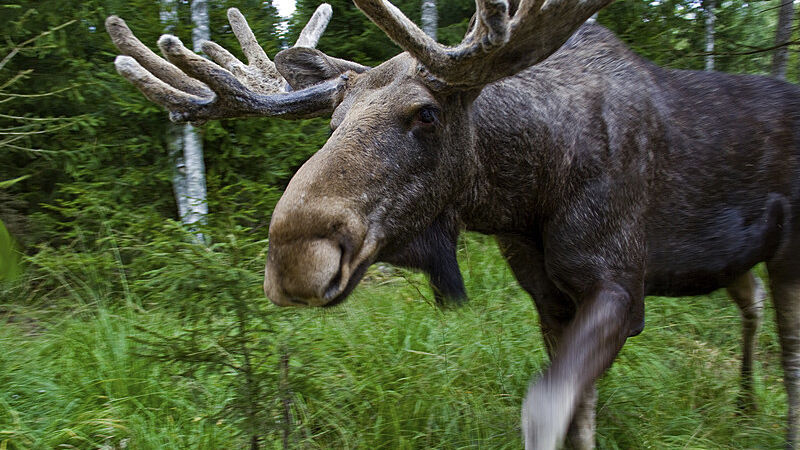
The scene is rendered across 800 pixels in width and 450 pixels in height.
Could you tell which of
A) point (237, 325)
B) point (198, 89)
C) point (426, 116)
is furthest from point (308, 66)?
point (237, 325)

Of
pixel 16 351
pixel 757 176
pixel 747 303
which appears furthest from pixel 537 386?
pixel 16 351

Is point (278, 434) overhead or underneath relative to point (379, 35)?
underneath

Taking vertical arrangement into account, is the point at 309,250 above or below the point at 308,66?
below

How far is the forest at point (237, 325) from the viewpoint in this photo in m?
3.31

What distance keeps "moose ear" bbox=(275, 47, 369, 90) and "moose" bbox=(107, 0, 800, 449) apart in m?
0.01

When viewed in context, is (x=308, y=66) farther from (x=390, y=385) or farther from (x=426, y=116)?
(x=390, y=385)

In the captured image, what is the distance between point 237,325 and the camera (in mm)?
3229

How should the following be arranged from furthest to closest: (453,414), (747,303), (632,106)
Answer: (747,303), (453,414), (632,106)

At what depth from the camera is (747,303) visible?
443 cm

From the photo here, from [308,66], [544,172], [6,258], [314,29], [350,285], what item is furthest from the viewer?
[314,29]

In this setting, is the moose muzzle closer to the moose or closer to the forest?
the moose

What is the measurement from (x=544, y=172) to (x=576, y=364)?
2.66ft

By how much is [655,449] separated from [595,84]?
5.80ft

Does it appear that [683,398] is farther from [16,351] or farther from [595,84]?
[16,351]
